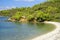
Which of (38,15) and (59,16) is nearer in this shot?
(38,15)

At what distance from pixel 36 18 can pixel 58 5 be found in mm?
61035

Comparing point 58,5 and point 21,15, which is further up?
point 58,5

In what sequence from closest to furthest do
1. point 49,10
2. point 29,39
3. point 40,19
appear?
point 29,39
point 40,19
point 49,10

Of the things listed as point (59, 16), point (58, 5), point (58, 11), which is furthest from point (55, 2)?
point (59, 16)

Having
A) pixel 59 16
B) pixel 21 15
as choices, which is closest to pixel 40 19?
pixel 21 15

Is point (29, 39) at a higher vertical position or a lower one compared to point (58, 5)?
lower

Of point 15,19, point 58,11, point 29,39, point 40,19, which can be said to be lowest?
point 29,39

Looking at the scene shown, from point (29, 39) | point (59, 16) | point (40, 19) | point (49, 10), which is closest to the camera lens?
point (29, 39)

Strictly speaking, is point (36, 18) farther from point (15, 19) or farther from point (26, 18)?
point (15, 19)

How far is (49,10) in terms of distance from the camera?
134875mm

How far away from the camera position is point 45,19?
9762cm

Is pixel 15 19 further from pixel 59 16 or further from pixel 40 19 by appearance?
pixel 59 16

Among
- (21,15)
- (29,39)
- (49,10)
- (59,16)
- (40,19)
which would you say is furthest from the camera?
(49,10)

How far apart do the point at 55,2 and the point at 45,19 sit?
67.7 m
